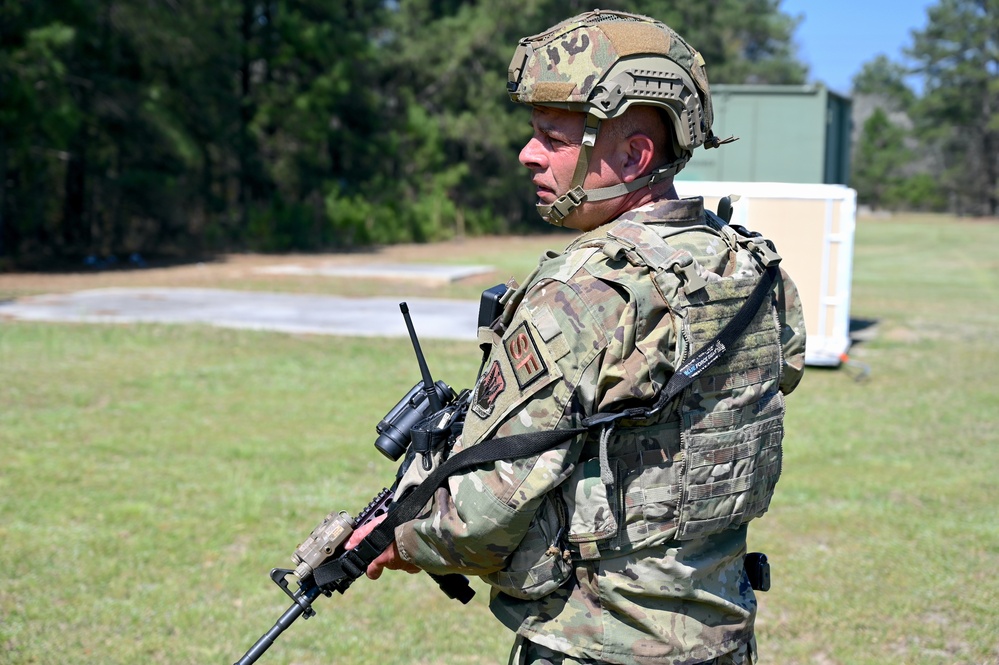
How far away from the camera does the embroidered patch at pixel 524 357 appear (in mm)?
1911

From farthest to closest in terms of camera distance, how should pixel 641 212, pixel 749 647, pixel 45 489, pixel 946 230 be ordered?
pixel 946 230, pixel 45 489, pixel 749 647, pixel 641 212

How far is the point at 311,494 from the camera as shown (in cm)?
577

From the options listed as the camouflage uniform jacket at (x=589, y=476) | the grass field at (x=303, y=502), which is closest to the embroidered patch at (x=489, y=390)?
the camouflage uniform jacket at (x=589, y=476)

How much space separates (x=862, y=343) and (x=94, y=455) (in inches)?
332

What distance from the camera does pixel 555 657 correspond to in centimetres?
209

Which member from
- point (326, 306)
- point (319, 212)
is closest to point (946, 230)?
point (319, 212)

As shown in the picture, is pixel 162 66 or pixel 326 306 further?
pixel 162 66

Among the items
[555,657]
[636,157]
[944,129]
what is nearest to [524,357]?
[636,157]

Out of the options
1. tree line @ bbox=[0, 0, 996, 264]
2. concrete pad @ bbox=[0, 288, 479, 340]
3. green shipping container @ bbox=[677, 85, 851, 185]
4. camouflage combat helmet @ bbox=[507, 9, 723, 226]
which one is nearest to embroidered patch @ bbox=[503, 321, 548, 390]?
camouflage combat helmet @ bbox=[507, 9, 723, 226]

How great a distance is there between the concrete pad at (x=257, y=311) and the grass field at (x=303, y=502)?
0.86 meters

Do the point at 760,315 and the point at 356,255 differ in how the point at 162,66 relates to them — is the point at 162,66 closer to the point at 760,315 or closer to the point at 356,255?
the point at 356,255

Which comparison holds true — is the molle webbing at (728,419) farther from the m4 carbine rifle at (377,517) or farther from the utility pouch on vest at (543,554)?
the m4 carbine rifle at (377,517)

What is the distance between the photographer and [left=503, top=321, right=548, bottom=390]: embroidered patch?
1911 mm

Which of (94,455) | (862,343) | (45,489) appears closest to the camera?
(45,489)
